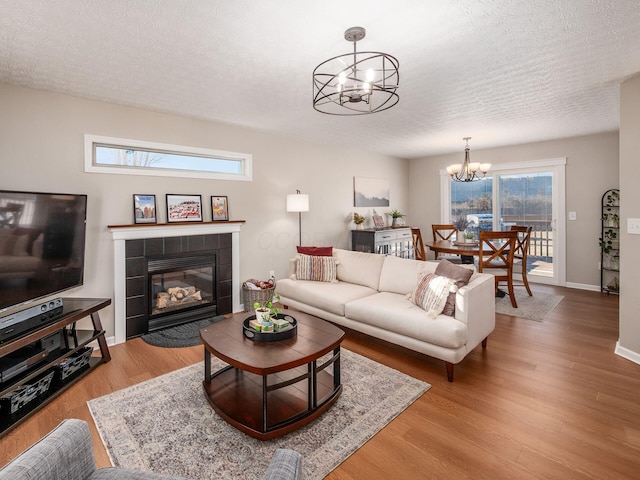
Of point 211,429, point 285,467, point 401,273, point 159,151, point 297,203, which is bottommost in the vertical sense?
point 211,429

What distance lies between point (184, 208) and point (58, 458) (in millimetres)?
3157

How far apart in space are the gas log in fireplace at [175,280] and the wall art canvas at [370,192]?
2736 mm

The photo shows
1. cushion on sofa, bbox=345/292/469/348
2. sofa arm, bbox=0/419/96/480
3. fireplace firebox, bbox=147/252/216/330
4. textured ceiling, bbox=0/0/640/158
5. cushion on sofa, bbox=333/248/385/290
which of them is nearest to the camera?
sofa arm, bbox=0/419/96/480

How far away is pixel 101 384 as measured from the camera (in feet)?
8.51

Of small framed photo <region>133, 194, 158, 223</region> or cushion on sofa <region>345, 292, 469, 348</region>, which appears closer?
cushion on sofa <region>345, 292, 469, 348</region>

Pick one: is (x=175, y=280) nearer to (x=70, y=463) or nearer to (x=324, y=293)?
(x=324, y=293)

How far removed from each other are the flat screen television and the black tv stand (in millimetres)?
261

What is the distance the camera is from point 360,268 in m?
3.99

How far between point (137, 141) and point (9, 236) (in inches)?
63.6

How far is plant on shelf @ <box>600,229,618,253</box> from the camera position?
4977 mm

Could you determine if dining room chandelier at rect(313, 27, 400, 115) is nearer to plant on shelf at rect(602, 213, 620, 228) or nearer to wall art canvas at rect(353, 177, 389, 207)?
wall art canvas at rect(353, 177, 389, 207)

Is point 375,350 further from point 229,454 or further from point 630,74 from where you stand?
point 630,74

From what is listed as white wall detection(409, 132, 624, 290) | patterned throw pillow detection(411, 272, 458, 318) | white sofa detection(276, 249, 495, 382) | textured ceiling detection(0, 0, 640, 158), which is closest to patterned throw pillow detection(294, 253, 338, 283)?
white sofa detection(276, 249, 495, 382)

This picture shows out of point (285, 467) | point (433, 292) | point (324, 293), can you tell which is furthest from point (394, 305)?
point (285, 467)
